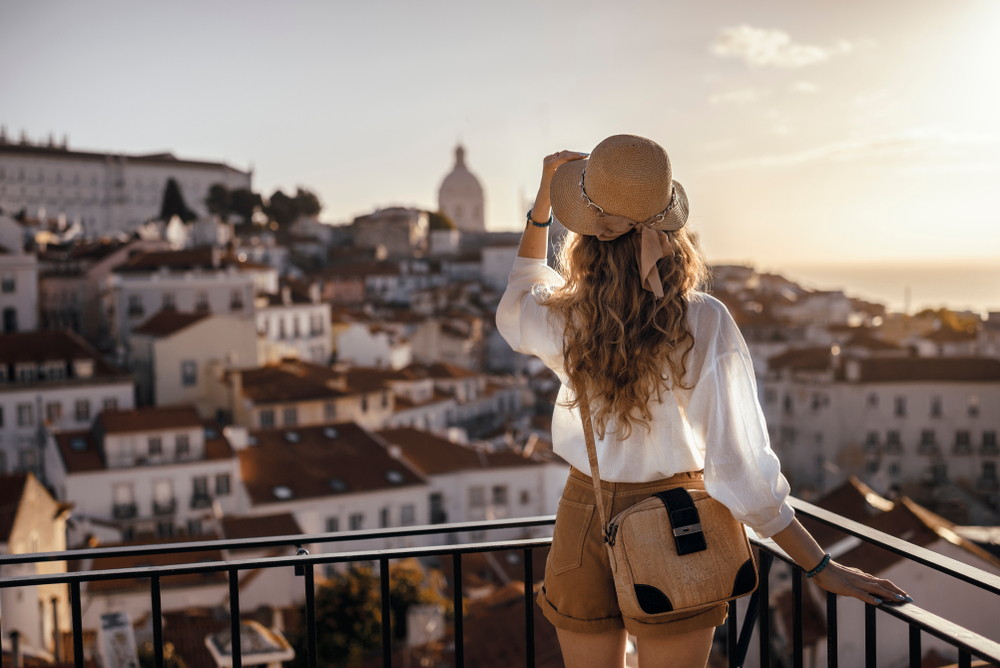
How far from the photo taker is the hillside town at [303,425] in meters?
16.5

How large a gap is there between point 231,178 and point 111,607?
249ft

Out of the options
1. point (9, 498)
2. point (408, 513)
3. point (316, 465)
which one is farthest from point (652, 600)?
point (316, 465)

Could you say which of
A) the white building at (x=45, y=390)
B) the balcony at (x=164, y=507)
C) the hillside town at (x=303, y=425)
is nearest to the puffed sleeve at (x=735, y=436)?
the hillside town at (x=303, y=425)

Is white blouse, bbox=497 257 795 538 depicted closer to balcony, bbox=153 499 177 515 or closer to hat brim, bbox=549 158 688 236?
hat brim, bbox=549 158 688 236

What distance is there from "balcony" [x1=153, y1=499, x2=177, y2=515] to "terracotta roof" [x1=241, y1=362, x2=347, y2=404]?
6.71 metres

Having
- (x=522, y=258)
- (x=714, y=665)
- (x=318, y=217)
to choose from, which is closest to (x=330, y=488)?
(x=714, y=665)

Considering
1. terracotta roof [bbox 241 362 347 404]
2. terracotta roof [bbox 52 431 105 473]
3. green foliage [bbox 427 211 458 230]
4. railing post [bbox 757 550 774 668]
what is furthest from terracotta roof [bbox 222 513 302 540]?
green foliage [bbox 427 211 458 230]

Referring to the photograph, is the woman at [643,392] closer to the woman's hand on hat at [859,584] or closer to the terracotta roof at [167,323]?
the woman's hand on hat at [859,584]

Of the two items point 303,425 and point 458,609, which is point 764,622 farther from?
point 303,425

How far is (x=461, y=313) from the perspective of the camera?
53250 mm

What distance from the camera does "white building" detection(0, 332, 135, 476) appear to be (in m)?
25.5

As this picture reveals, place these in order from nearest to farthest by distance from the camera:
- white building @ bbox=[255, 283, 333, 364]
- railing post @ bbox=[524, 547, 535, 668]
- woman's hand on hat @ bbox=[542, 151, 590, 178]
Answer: woman's hand on hat @ bbox=[542, 151, 590, 178], railing post @ bbox=[524, 547, 535, 668], white building @ bbox=[255, 283, 333, 364]

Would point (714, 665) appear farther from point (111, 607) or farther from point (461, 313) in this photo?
point (461, 313)

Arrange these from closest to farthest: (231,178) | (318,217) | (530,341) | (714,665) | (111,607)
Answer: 1. (530,341)
2. (714,665)
3. (111,607)
4. (318,217)
5. (231,178)
